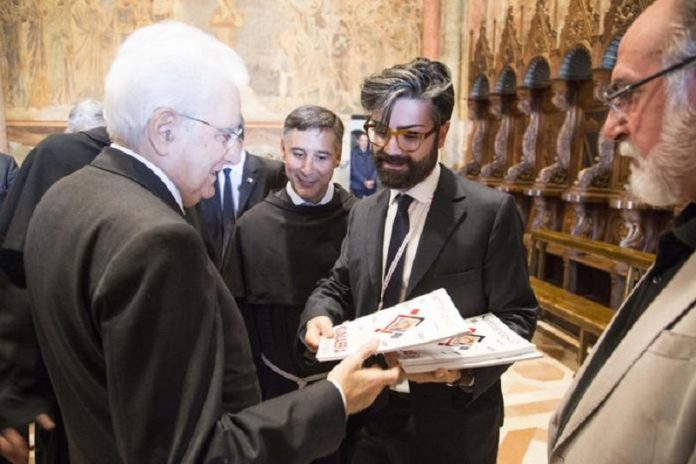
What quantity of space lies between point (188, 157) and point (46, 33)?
9.68m

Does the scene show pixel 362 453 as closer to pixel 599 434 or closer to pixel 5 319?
pixel 599 434

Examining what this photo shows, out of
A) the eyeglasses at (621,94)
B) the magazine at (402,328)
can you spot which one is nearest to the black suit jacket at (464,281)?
the magazine at (402,328)

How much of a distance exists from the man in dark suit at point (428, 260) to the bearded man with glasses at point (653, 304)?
504 mm

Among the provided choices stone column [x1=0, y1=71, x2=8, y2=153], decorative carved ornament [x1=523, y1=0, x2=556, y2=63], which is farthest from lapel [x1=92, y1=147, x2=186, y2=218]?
stone column [x1=0, y1=71, x2=8, y2=153]

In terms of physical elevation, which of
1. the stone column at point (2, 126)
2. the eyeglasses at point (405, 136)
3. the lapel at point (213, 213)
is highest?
the stone column at point (2, 126)

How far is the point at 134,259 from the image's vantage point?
0.89 metres

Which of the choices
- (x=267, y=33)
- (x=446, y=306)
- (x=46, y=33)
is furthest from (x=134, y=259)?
(x=46, y=33)

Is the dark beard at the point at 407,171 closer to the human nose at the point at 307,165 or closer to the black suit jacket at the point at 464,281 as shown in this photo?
the black suit jacket at the point at 464,281

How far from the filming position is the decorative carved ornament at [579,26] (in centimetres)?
605

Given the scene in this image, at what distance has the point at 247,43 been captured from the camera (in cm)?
920

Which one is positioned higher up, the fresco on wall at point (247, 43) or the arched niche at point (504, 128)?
the fresco on wall at point (247, 43)

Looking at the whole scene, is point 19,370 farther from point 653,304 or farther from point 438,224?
point 653,304

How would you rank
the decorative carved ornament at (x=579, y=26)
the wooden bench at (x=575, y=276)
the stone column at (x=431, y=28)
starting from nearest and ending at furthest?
the wooden bench at (x=575, y=276), the decorative carved ornament at (x=579, y=26), the stone column at (x=431, y=28)

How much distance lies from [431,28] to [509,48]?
81.4 inches
